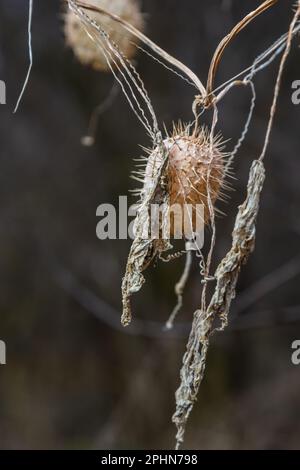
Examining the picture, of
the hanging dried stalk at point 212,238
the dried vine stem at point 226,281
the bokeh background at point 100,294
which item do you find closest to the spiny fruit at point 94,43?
the hanging dried stalk at point 212,238

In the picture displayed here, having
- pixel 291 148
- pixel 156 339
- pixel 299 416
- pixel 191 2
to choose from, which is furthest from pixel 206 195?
pixel 299 416

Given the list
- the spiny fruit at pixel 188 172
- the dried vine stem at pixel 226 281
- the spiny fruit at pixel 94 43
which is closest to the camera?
the dried vine stem at pixel 226 281

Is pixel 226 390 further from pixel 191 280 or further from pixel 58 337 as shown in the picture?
pixel 58 337

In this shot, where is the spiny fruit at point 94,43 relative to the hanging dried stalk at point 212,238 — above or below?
above

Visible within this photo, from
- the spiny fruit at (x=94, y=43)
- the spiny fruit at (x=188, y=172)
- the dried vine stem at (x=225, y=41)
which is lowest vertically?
the spiny fruit at (x=188, y=172)

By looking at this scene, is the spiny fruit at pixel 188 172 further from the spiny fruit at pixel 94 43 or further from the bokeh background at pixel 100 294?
the bokeh background at pixel 100 294

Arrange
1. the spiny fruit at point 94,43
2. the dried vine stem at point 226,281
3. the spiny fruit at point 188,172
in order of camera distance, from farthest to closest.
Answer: the spiny fruit at point 94,43 → the spiny fruit at point 188,172 → the dried vine stem at point 226,281
